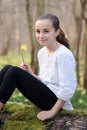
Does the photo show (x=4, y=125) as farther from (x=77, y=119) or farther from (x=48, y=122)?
(x=77, y=119)

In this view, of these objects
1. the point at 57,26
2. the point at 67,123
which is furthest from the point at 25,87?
the point at 57,26

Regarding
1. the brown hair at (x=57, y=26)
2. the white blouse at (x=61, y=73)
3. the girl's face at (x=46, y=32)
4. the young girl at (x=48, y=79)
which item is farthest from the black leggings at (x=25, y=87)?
the brown hair at (x=57, y=26)

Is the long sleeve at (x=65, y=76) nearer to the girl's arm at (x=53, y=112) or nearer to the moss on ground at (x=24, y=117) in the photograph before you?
the girl's arm at (x=53, y=112)

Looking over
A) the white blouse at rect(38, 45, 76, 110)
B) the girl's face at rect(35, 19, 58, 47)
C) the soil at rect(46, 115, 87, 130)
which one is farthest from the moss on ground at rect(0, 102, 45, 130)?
the girl's face at rect(35, 19, 58, 47)

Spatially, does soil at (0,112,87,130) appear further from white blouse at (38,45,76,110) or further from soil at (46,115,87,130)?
white blouse at (38,45,76,110)

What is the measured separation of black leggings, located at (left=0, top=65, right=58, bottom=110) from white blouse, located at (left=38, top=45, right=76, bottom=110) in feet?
0.35

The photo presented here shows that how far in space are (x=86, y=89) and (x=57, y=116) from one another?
513 centimetres

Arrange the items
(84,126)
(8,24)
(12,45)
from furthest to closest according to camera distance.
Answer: (12,45) → (8,24) → (84,126)

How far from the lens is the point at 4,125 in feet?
13.7

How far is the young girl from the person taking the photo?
13.5 feet

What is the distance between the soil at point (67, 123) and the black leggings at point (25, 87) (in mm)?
178

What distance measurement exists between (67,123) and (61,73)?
0.48 meters

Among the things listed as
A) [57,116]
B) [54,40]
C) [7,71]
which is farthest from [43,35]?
[57,116]

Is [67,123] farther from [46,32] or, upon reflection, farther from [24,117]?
[46,32]
